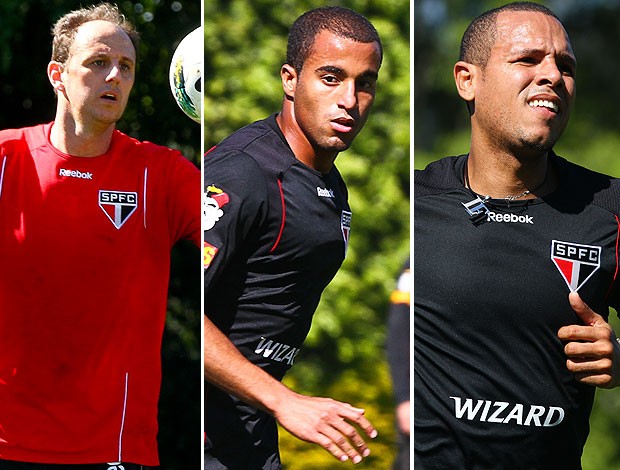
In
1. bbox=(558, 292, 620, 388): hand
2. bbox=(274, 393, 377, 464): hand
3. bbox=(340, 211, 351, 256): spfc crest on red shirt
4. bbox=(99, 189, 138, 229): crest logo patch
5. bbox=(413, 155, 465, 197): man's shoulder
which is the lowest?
bbox=(274, 393, 377, 464): hand

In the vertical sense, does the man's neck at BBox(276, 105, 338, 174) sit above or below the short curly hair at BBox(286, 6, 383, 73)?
below

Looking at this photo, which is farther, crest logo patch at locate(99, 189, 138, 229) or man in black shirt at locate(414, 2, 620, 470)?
crest logo patch at locate(99, 189, 138, 229)

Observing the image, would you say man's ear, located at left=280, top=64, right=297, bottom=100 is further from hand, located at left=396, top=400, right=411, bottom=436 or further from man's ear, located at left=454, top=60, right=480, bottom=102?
hand, located at left=396, top=400, right=411, bottom=436

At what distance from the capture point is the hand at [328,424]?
320cm

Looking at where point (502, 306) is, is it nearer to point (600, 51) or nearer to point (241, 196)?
point (241, 196)

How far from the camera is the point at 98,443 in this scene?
3422 mm

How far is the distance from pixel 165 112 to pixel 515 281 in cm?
205

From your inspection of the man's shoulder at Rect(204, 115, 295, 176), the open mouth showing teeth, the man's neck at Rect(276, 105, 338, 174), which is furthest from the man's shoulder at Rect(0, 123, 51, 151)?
the open mouth showing teeth

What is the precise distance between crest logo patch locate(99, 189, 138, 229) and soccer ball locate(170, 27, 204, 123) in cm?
31

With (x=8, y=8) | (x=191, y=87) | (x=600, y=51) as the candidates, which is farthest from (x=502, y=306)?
(x=600, y=51)

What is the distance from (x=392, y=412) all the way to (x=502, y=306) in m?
0.39

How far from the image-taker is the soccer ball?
3545 mm

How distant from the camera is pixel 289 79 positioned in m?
3.38

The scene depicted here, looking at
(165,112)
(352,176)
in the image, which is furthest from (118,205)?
(165,112)
